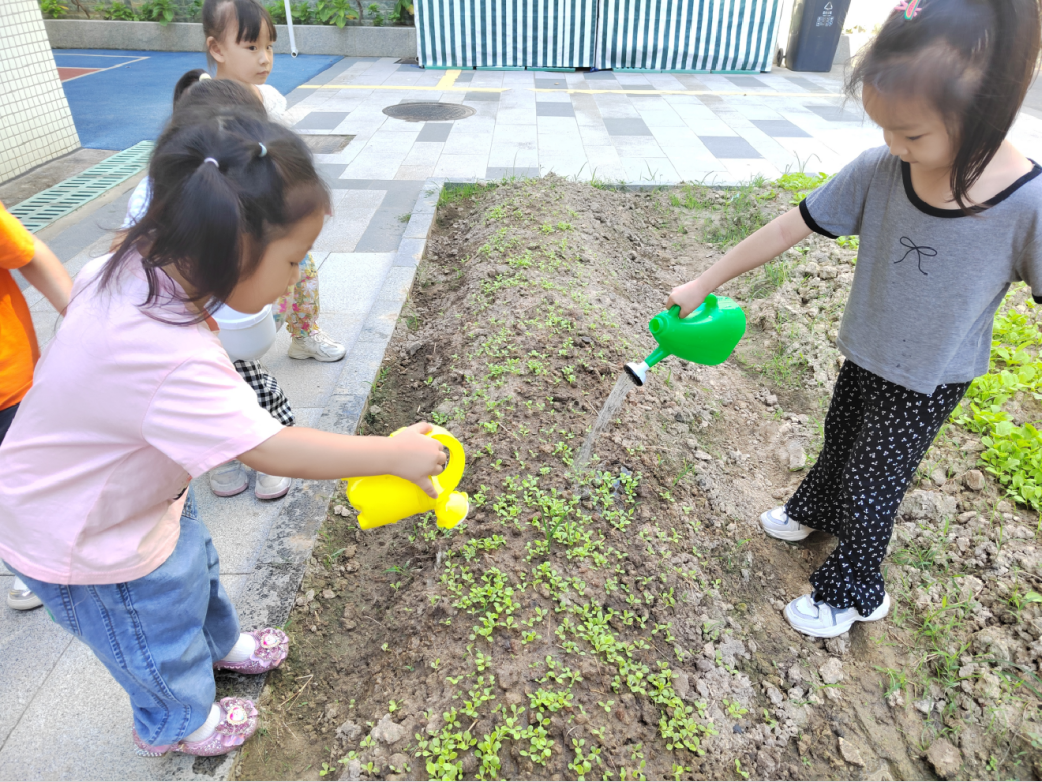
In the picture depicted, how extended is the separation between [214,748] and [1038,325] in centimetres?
390

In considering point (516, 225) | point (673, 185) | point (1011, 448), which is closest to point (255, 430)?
point (1011, 448)

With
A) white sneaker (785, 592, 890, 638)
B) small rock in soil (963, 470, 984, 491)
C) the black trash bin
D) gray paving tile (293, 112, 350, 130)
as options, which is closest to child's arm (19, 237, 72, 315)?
white sneaker (785, 592, 890, 638)

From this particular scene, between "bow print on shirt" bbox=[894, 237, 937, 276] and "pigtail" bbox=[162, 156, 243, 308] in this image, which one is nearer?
"pigtail" bbox=[162, 156, 243, 308]

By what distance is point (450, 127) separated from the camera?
273 inches

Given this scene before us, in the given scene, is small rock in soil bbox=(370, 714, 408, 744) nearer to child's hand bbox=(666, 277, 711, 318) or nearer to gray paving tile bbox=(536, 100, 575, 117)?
child's hand bbox=(666, 277, 711, 318)

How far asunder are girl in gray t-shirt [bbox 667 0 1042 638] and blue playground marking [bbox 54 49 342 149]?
5.80m

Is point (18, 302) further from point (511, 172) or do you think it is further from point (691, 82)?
point (691, 82)

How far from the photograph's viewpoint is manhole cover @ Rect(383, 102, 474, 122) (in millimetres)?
7215

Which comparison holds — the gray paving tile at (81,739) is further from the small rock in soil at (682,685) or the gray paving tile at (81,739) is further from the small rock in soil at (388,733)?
the small rock in soil at (682,685)

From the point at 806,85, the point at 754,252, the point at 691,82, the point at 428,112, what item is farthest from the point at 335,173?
the point at 806,85

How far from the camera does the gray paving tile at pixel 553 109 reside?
7410 millimetres

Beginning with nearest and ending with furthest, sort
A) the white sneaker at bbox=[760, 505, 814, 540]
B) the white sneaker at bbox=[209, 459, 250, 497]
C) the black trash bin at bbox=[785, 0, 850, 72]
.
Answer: the white sneaker at bbox=[760, 505, 814, 540] → the white sneaker at bbox=[209, 459, 250, 497] → the black trash bin at bbox=[785, 0, 850, 72]

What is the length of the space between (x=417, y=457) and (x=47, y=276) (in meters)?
1.32

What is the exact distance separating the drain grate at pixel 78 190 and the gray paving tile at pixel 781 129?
5.56 m
